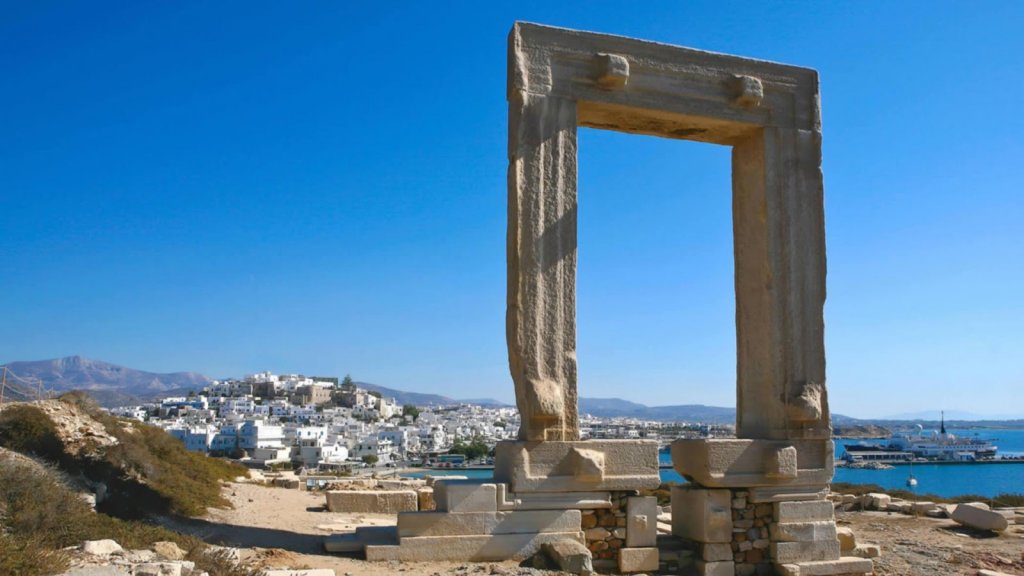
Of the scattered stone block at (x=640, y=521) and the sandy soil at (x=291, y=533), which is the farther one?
the scattered stone block at (x=640, y=521)

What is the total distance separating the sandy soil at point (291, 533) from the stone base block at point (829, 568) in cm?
320

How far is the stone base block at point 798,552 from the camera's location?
366 inches

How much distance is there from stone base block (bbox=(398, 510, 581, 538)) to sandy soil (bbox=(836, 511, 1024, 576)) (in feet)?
14.1

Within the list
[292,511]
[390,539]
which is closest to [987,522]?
[390,539]

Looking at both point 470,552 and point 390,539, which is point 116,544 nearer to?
point 390,539

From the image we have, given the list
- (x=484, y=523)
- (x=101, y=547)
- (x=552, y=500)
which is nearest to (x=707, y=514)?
(x=552, y=500)

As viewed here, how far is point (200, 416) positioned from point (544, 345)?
77.6m

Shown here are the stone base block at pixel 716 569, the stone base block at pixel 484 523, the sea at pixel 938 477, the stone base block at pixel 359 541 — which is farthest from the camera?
the sea at pixel 938 477

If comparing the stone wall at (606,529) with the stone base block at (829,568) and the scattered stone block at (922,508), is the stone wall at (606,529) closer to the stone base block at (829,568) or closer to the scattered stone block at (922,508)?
the stone base block at (829,568)

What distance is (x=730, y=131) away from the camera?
1044 centimetres

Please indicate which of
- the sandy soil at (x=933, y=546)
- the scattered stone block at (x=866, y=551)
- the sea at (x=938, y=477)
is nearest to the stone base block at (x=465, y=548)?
the scattered stone block at (x=866, y=551)

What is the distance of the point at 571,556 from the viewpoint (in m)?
7.89

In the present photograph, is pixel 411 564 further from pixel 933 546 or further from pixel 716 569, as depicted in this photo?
pixel 933 546

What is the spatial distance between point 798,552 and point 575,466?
9.82 feet
